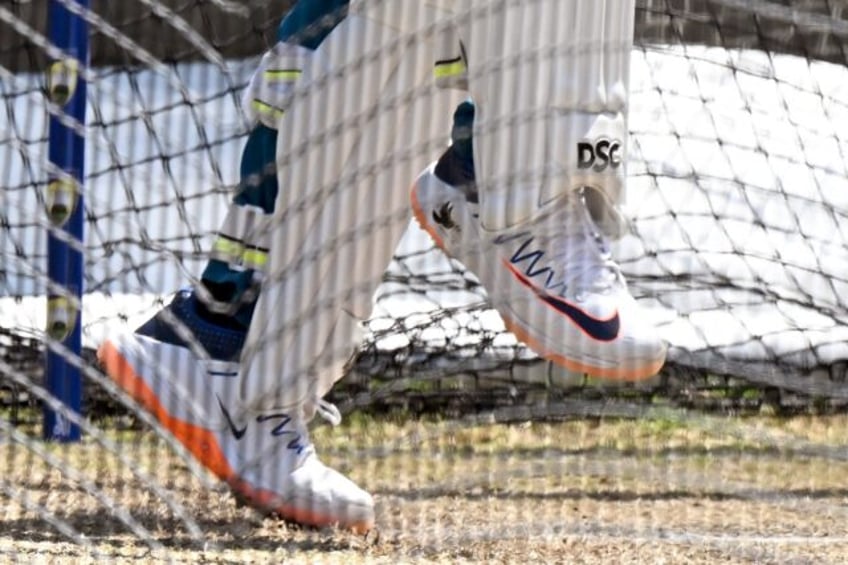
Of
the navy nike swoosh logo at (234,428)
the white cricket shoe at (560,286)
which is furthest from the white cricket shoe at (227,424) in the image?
the white cricket shoe at (560,286)

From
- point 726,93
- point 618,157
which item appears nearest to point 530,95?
point 618,157

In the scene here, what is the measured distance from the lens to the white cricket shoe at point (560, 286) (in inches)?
86.4

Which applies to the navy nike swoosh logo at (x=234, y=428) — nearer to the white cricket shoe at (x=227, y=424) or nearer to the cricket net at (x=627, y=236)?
the white cricket shoe at (x=227, y=424)

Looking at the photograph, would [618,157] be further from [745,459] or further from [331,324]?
[745,459]

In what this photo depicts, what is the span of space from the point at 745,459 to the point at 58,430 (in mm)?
1282

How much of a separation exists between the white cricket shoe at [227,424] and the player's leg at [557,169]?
13.3 inches

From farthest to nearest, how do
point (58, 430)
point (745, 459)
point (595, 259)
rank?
point (58, 430) < point (745, 459) < point (595, 259)

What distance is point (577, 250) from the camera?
7.43 feet

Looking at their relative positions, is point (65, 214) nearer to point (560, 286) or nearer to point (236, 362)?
point (236, 362)

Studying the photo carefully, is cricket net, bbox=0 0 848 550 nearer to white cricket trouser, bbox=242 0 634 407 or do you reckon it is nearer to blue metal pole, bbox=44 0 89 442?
blue metal pole, bbox=44 0 89 442

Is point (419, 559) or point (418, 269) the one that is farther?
point (418, 269)

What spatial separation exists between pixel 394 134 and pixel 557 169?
0.75ft

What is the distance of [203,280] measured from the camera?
8.05 feet

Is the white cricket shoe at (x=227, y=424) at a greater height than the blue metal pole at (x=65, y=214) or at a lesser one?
lesser
